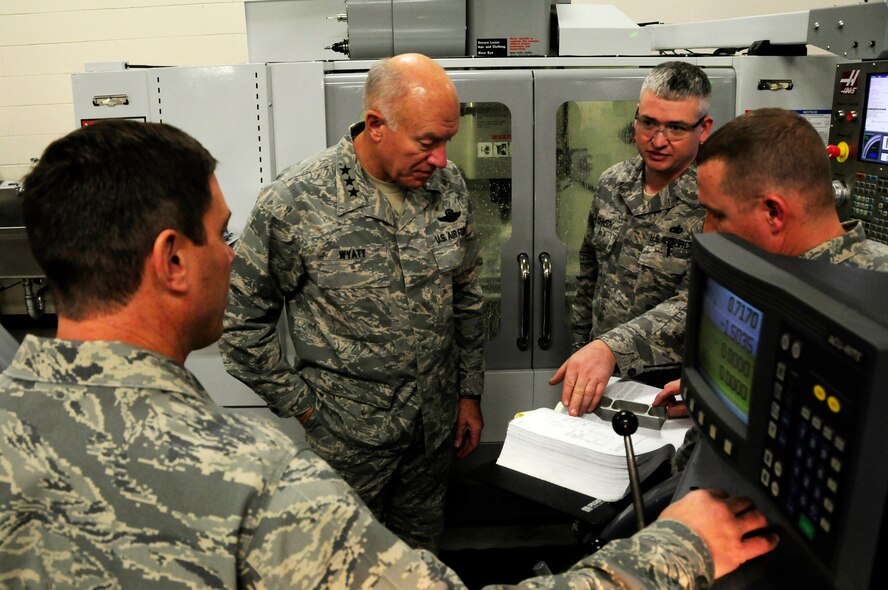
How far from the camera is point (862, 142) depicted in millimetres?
2092

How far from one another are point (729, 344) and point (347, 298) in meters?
1.17

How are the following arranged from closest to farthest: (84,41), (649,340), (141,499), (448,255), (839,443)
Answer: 1. (839,443)
2. (141,499)
3. (649,340)
4. (448,255)
5. (84,41)

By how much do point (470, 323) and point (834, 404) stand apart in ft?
5.07

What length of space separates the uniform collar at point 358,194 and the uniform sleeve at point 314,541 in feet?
3.63

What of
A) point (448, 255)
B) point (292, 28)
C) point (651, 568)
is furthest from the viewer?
point (292, 28)

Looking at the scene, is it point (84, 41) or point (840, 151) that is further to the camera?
point (84, 41)

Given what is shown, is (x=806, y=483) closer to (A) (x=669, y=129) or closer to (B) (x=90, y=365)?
(B) (x=90, y=365)

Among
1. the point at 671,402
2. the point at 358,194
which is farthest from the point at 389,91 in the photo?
the point at 671,402

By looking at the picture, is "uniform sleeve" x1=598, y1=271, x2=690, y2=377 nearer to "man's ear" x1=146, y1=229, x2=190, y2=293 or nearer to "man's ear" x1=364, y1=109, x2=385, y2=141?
"man's ear" x1=364, y1=109, x2=385, y2=141

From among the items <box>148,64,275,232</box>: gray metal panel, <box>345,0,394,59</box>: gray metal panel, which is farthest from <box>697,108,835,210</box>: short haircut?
<box>148,64,275,232</box>: gray metal panel

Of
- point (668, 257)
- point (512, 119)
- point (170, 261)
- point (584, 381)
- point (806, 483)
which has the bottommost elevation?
point (584, 381)

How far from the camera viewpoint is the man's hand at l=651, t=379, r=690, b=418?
55.5 inches

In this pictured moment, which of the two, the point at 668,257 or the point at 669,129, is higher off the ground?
the point at 669,129

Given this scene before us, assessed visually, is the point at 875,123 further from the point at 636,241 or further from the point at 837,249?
the point at 837,249
